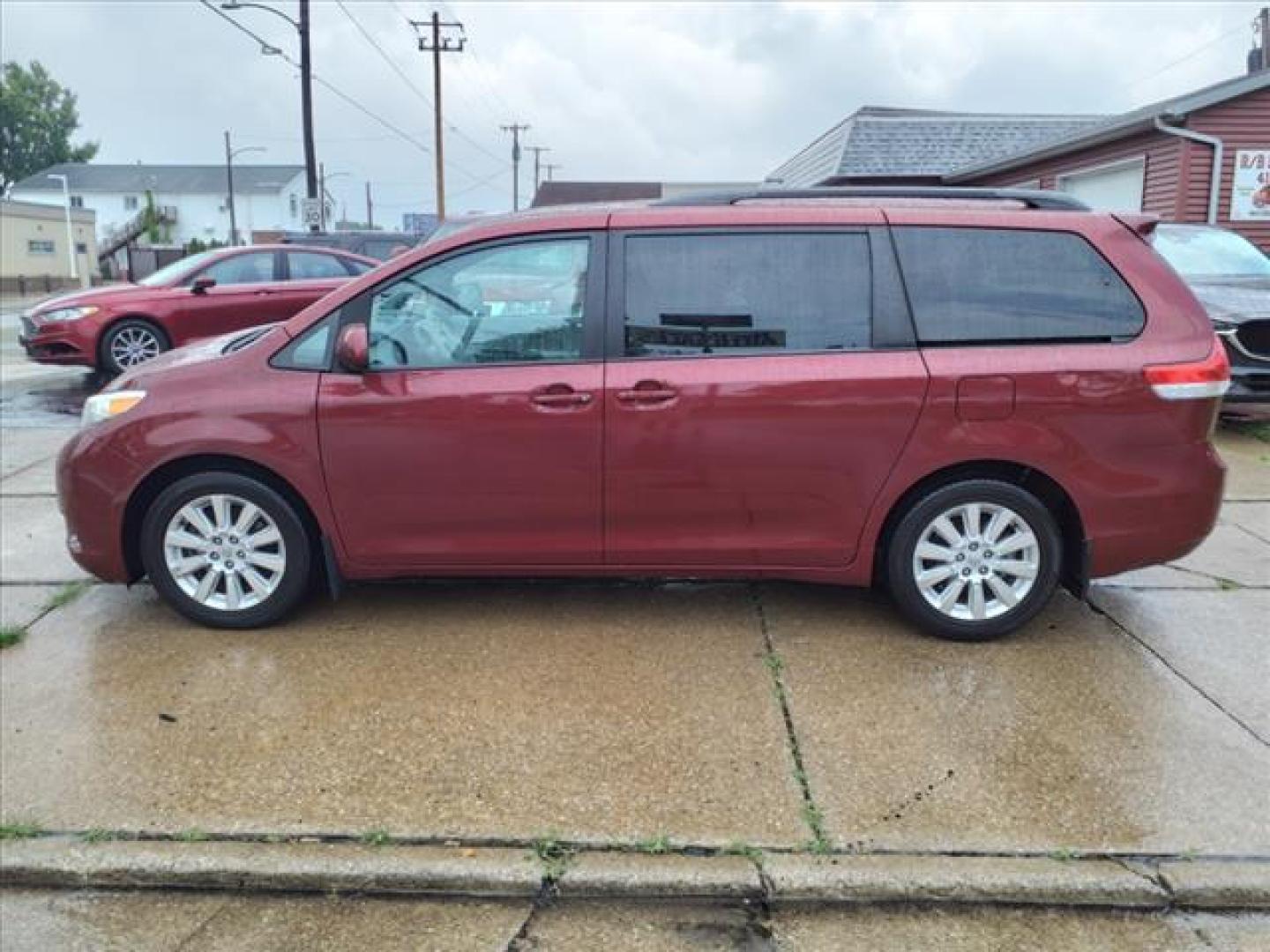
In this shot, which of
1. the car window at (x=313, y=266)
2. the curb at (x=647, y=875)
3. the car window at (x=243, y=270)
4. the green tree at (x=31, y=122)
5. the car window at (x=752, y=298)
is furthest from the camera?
the green tree at (x=31, y=122)

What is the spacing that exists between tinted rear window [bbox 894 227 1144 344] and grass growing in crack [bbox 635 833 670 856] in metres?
2.23

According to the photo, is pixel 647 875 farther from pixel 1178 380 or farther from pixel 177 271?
pixel 177 271

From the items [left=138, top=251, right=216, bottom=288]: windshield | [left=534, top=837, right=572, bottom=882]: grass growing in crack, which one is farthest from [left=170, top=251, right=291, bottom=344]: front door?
[left=534, top=837, right=572, bottom=882]: grass growing in crack

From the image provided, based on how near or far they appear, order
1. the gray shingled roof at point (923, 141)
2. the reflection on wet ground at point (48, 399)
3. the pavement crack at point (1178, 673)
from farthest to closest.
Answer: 1. the gray shingled roof at point (923, 141)
2. the reflection on wet ground at point (48, 399)
3. the pavement crack at point (1178, 673)

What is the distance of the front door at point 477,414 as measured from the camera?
415 cm

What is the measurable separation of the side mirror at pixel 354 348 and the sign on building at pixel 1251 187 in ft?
42.3

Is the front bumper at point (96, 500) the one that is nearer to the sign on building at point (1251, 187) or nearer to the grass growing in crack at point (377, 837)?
the grass growing in crack at point (377, 837)

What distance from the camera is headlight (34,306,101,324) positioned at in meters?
10.3

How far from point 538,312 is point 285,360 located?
3.56ft

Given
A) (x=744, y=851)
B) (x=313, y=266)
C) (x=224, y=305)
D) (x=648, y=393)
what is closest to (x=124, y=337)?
(x=224, y=305)

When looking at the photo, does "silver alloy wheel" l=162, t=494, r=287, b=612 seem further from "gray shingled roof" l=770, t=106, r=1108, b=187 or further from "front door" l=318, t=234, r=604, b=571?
"gray shingled roof" l=770, t=106, r=1108, b=187

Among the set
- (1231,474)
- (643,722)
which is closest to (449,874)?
(643,722)

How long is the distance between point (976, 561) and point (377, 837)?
2539 mm

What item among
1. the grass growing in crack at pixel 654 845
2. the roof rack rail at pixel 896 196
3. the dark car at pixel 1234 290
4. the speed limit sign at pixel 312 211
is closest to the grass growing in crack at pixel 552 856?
the grass growing in crack at pixel 654 845
